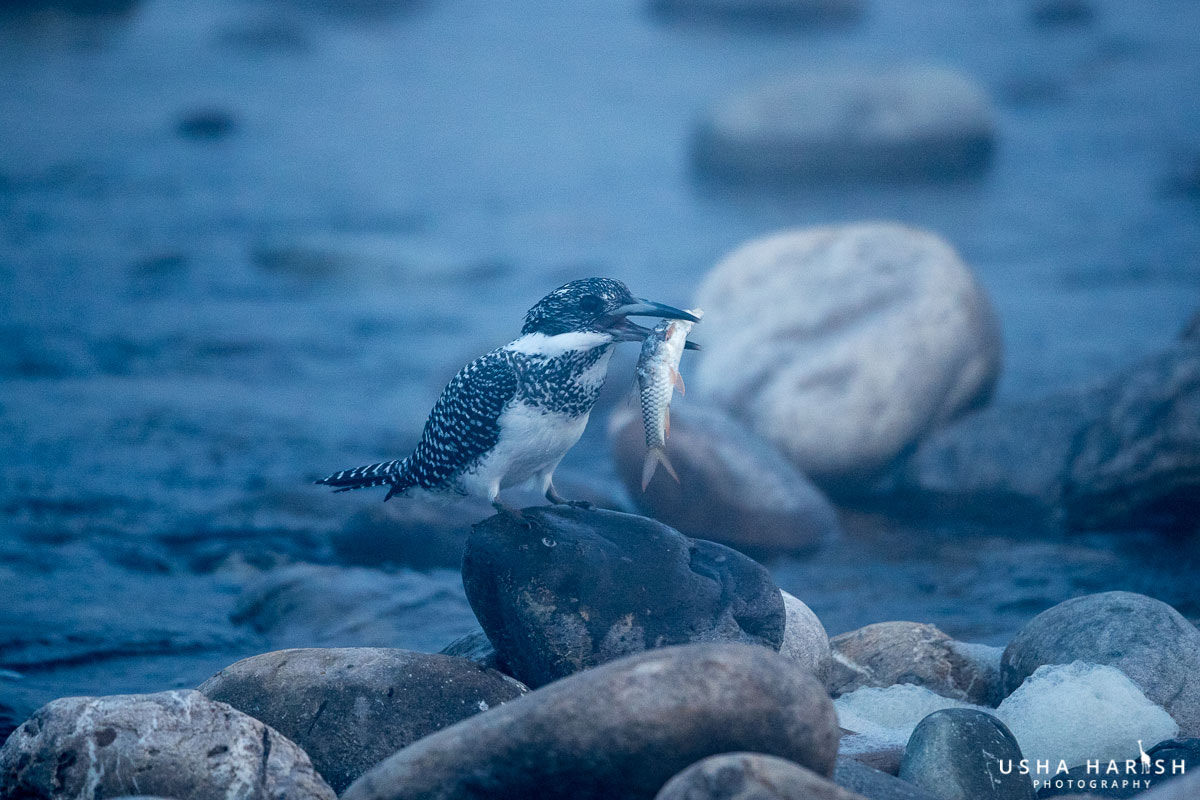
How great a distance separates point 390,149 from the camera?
19266 mm

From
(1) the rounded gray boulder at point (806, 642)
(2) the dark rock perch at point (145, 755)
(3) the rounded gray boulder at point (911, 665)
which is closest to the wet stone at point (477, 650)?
(2) the dark rock perch at point (145, 755)

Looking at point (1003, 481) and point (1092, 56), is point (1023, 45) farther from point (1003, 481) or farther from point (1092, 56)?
point (1003, 481)

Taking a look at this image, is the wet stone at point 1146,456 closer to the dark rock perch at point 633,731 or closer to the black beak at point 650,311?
the black beak at point 650,311

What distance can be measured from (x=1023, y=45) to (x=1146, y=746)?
22.8 meters

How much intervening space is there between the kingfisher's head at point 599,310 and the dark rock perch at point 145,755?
1.88 meters

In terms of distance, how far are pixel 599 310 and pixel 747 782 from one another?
2.14 meters

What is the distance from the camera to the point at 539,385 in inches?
184

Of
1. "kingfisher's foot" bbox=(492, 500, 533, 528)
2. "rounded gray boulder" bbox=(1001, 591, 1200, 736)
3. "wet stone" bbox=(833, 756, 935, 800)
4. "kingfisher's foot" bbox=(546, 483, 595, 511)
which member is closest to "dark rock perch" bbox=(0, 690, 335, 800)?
"kingfisher's foot" bbox=(492, 500, 533, 528)

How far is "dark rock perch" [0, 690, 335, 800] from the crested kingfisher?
1.35m

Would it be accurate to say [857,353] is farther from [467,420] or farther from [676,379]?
[467,420]

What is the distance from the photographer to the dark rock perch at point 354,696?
176 inches

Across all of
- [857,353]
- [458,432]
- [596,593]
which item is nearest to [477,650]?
[596,593]

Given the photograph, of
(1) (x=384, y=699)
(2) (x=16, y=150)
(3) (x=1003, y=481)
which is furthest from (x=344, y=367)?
(2) (x=16, y=150)

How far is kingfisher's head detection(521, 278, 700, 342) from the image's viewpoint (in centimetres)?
465
